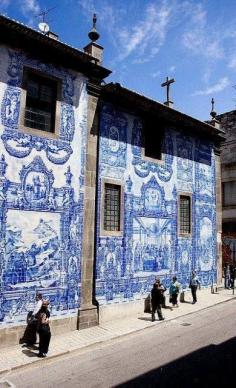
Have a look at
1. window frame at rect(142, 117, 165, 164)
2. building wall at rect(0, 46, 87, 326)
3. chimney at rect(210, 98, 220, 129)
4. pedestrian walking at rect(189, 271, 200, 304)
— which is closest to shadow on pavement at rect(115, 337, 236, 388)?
building wall at rect(0, 46, 87, 326)

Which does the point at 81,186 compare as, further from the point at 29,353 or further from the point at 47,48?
the point at 29,353

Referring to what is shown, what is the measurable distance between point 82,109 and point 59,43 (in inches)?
88.9

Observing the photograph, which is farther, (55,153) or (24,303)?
(55,153)

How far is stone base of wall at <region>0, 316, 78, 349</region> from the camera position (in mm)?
9578

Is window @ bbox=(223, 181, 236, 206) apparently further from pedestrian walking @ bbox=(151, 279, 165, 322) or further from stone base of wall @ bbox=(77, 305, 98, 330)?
stone base of wall @ bbox=(77, 305, 98, 330)

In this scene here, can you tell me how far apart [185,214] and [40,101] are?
28.7 ft

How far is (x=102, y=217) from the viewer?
12438 mm

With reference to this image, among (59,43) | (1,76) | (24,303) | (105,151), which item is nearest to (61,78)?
(59,43)

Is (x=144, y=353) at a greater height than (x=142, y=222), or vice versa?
(x=142, y=222)

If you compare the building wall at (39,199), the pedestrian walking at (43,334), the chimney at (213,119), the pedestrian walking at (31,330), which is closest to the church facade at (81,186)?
the building wall at (39,199)

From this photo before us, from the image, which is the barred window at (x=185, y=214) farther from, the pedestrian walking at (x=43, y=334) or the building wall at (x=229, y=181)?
the building wall at (x=229, y=181)

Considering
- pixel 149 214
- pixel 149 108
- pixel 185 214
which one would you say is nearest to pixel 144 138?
pixel 149 108

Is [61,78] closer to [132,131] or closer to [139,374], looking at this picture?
[132,131]

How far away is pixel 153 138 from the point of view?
48.9 feet
